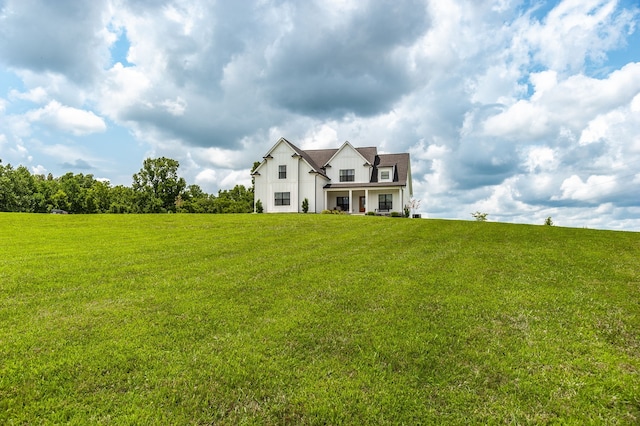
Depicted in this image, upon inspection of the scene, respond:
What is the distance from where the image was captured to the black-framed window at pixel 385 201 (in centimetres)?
3675

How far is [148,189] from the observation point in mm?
57000

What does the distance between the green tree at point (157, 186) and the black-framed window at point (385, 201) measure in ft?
121

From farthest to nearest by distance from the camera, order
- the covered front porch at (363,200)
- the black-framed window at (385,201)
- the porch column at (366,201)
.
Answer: the black-framed window at (385,201)
the covered front porch at (363,200)
the porch column at (366,201)

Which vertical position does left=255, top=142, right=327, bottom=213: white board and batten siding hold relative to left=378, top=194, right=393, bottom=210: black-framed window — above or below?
above

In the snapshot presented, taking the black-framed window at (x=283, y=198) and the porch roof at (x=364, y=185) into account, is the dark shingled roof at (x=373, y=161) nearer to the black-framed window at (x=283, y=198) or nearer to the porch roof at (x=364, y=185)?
the porch roof at (x=364, y=185)

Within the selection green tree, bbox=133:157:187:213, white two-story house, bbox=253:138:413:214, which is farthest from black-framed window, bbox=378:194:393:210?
green tree, bbox=133:157:187:213

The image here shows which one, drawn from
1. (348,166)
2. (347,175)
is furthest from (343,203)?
(348,166)

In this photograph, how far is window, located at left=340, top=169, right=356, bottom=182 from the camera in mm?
37938

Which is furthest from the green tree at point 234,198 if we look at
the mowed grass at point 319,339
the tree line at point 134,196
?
the mowed grass at point 319,339

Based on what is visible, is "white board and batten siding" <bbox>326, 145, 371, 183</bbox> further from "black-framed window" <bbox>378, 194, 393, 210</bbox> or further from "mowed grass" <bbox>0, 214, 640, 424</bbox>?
"mowed grass" <bbox>0, 214, 640, 424</bbox>

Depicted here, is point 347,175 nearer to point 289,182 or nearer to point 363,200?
point 363,200

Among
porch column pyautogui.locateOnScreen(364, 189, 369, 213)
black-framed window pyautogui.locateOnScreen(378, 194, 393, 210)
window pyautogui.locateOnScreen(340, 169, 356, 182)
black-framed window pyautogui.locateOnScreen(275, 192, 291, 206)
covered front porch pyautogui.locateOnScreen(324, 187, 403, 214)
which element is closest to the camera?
porch column pyautogui.locateOnScreen(364, 189, 369, 213)

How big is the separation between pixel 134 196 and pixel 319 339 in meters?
59.6

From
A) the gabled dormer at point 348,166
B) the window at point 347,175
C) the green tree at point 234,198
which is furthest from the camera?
the green tree at point 234,198
